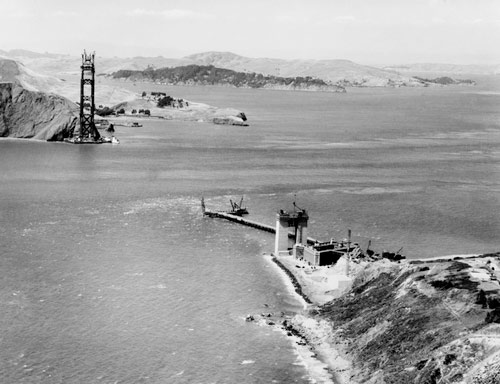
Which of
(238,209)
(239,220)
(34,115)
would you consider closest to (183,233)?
(239,220)

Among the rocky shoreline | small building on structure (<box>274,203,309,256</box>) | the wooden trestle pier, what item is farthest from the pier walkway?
the rocky shoreline

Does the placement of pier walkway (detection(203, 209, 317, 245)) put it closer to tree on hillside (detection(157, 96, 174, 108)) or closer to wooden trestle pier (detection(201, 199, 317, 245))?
wooden trestle pier (detection(201, 199, 317, 245))

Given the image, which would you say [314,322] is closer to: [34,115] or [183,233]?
[183,233]

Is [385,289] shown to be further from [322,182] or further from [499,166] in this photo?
[499,166]

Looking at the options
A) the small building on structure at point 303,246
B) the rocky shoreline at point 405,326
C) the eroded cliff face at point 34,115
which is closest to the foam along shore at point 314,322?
the rocky shoreline at point 405,326

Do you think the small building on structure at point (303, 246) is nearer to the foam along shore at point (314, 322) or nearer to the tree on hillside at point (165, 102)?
the foam along shore at point (314, 322)
